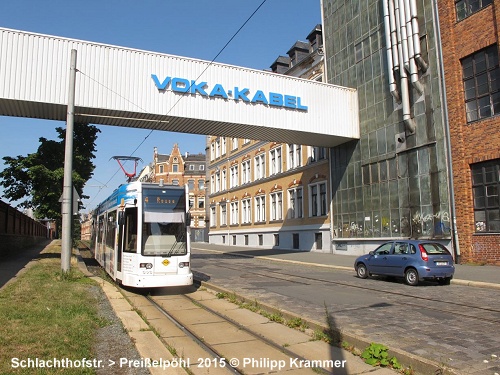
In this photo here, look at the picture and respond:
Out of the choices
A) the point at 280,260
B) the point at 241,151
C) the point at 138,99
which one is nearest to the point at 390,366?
the point at 138,99

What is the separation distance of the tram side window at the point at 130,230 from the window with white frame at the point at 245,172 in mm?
33827

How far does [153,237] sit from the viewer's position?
1254 cm

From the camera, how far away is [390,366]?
18.9 feet

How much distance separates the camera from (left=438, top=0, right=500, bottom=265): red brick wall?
19.5 m

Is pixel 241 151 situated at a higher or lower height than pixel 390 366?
higher

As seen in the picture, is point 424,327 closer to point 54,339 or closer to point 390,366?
point 390,366

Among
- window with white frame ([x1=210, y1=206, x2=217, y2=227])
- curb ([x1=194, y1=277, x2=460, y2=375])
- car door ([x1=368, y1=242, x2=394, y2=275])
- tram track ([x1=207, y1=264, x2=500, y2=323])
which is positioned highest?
window with white frame ([x1=210, y1=206, x2=217, y2=227])

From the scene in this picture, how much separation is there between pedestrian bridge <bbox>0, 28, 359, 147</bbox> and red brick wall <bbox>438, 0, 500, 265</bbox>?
7229 millimetres

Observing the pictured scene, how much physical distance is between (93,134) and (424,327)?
1075 inches

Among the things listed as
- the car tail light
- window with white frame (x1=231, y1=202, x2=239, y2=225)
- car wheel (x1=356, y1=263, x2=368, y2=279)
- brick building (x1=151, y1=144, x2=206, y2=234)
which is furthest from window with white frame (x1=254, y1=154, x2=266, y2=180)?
brick building (x1=151, y1=144, x2=206, y2=234)

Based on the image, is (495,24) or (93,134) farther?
(93,134)

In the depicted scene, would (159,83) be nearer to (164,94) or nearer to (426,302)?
(164,94)

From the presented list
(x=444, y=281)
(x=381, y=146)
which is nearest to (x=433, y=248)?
(x=444, y=281)

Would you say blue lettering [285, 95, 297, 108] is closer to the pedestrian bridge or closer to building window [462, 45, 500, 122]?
the pedestrian bridge
